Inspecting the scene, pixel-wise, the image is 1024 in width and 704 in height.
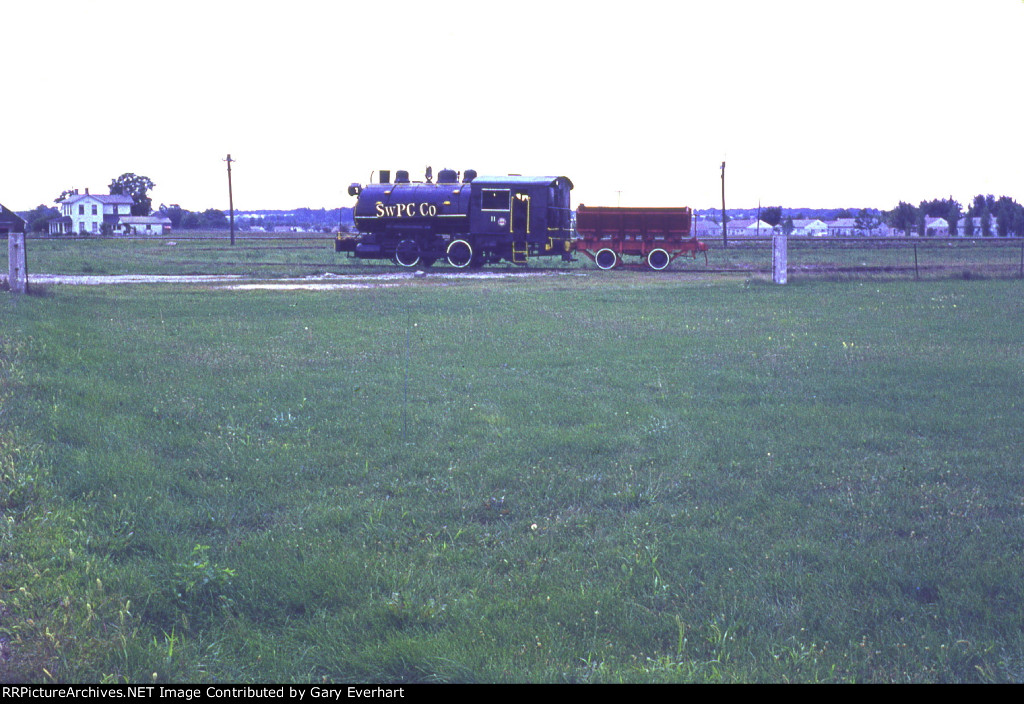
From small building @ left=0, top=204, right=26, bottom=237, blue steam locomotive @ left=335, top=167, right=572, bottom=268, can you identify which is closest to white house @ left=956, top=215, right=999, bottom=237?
blue steam locomotive @ left=335, top=167, right=572, bottom=268

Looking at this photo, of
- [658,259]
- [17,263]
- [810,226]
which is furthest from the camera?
[810,226]

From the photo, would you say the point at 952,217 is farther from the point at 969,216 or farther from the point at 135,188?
the point at 135,188

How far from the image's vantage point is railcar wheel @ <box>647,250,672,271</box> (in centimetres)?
3756

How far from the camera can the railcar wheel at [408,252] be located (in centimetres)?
3688

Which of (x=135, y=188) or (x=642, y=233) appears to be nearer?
(x=642, y=233)

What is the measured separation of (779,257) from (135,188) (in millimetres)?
111491

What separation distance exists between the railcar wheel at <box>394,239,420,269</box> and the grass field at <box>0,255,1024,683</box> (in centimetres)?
2418

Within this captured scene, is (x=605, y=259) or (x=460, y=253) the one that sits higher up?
(x=460, y=253)

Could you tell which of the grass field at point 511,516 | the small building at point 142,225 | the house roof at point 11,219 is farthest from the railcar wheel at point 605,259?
the small building at point 142,225

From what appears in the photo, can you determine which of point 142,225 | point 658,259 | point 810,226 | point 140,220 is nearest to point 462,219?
point 658,259

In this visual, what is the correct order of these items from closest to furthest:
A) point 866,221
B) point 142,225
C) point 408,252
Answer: point 408,252 → point 142,225 → point 866,221

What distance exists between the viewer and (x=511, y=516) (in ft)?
20.2

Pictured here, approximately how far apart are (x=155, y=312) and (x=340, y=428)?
11.7 m

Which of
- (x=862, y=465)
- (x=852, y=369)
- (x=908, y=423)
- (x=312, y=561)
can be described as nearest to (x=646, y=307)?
(x=852, y=369)
